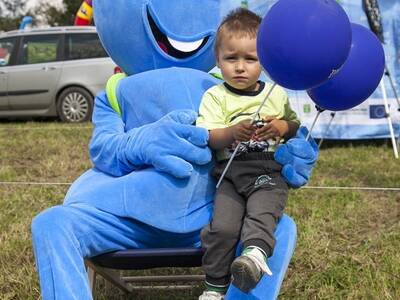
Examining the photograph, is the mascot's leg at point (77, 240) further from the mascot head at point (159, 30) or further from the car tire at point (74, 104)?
the car tire at point (74, 104)

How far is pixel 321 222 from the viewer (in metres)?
3.92

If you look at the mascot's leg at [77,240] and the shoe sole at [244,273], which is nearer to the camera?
the shoe sole at [244,273]

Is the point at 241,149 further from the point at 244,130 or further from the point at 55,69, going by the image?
the point at 55,69

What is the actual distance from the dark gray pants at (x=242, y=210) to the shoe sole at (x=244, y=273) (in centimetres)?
11

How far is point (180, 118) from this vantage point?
7.34ft

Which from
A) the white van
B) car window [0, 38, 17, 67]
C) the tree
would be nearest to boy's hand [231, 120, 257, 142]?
the white van

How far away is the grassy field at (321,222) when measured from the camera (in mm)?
3055

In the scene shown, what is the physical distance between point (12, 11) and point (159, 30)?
104 ft

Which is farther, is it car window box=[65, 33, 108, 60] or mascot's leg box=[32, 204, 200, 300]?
car window box=[65, 33, 108, 60]

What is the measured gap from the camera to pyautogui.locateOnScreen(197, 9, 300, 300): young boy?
2041 millimetres

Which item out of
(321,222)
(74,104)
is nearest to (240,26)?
(321,222)

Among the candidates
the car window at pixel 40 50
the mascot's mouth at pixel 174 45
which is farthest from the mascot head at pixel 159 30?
the car window at pixel 40 50

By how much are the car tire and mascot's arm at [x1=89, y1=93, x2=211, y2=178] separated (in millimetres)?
7183

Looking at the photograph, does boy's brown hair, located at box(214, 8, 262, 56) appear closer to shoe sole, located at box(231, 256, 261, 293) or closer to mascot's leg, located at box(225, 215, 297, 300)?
mascot's leg, located at box(225, 215, 297, 300)
